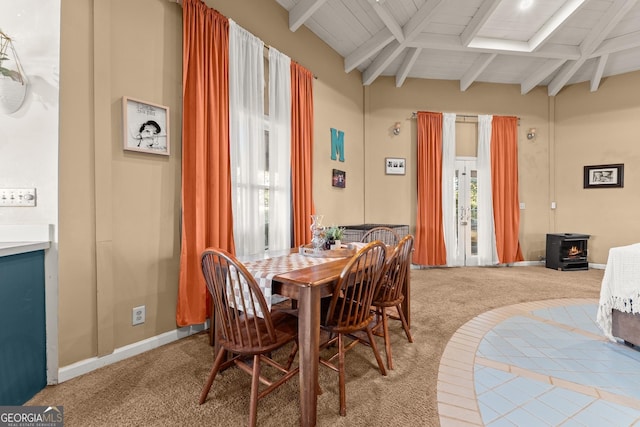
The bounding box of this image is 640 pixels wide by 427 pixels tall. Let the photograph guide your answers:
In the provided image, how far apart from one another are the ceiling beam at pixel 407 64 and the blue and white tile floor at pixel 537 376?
3.85 m

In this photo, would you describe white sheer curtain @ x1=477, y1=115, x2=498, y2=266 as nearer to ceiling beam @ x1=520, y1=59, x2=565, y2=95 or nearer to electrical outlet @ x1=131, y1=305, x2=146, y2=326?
ceiling beam @ x1=520, y1=59, x2=565, y2=95

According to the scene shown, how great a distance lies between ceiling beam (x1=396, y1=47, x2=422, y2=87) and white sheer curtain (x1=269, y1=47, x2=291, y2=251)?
220 centimetres

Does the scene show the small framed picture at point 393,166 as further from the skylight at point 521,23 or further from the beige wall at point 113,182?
the beige wall at point 113,182

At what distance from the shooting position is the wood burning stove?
200 inches

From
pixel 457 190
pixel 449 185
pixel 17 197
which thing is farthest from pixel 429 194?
pixel 17 197

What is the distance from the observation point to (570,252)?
5.12 m

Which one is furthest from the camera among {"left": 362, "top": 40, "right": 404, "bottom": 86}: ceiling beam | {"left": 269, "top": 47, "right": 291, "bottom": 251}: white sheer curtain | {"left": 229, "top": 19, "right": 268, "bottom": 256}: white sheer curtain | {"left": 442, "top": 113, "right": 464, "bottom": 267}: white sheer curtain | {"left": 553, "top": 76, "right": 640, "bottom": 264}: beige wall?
{"left": 442, "top": 113, "right": 464, "bottom": 267}: white sheer curtain

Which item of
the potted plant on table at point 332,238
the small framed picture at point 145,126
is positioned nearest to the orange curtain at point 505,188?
the potted plant on table at point 332,238

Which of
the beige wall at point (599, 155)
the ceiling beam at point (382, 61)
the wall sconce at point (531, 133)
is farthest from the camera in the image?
the wall sconce at point (531, 133)

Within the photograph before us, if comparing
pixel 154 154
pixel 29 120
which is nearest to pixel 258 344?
pixel 154 154

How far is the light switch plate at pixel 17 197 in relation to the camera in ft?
5.80

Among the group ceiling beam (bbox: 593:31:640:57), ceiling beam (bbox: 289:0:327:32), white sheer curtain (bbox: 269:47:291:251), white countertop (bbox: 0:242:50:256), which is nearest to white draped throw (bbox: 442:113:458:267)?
ceiling beam (bbox: 593:31:640:57)

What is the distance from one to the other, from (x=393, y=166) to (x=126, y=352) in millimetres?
4698

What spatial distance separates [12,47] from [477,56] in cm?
567
